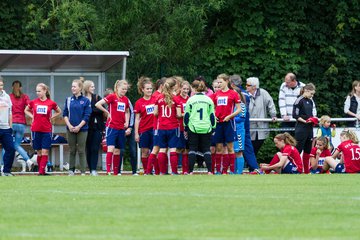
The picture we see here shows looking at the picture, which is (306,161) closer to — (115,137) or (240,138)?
(240,138)

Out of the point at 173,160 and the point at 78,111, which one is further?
the point at 78,111

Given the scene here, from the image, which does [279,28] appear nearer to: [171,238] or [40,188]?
[40,188]

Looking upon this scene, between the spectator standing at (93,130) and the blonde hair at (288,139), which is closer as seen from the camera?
the blonde hair at (288,139)

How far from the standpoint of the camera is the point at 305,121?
22.5 meters

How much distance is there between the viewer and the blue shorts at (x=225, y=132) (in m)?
21.2

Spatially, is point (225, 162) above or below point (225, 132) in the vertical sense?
below

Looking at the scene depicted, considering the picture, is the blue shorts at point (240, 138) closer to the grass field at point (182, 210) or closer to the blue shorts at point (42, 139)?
the blue shorts at point (42, 139)

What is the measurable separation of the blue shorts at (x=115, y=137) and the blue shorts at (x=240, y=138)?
2.11 metres

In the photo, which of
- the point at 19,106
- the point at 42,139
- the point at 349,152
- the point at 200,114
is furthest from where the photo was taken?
the point at 19,106

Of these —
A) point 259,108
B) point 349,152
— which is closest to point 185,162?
point 349,152

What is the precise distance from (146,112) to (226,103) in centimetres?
171

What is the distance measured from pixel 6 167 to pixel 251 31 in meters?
12.0

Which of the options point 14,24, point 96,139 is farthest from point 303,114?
point 14,24

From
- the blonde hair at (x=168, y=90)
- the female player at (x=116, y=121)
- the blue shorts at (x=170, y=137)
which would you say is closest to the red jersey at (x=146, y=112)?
the female player at (x=116, y=121)
